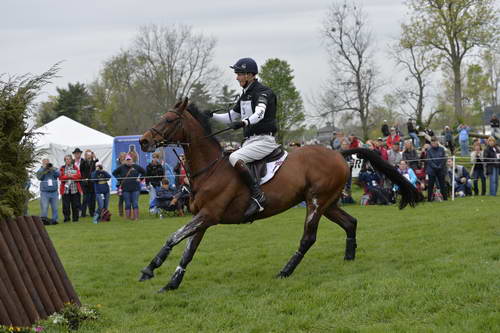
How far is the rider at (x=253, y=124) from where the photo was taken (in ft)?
27.3

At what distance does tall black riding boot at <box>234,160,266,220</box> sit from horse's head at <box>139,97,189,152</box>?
963mm

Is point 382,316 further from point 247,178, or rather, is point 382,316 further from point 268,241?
point 268,241

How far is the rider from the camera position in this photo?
328 inches

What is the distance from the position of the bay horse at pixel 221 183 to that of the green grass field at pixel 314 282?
618 millimetres

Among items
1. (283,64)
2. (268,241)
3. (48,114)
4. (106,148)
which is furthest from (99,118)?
(268,241)

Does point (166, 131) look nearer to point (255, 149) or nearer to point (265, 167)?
point (255, 149)

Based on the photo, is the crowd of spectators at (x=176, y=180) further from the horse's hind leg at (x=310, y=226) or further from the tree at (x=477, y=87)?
the tree at (x=477, y=87)

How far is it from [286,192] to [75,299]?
343cm

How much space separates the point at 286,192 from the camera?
8.78 meters

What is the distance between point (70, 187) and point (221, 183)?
40.5 feet

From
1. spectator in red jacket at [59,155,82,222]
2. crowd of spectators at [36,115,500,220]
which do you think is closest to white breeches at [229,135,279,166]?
crowd of spectators at [36,115,500,220]

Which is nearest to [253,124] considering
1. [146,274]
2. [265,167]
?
[265,167]

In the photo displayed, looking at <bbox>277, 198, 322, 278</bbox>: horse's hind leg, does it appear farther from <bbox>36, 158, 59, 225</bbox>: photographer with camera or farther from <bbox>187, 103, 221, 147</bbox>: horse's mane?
<bbox>36, 158, 59, 225</bbox>: photographer with camera

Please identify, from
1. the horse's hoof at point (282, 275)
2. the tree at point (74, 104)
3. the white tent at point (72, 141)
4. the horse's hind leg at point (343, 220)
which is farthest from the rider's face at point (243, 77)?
the tree at point (74, 104)
